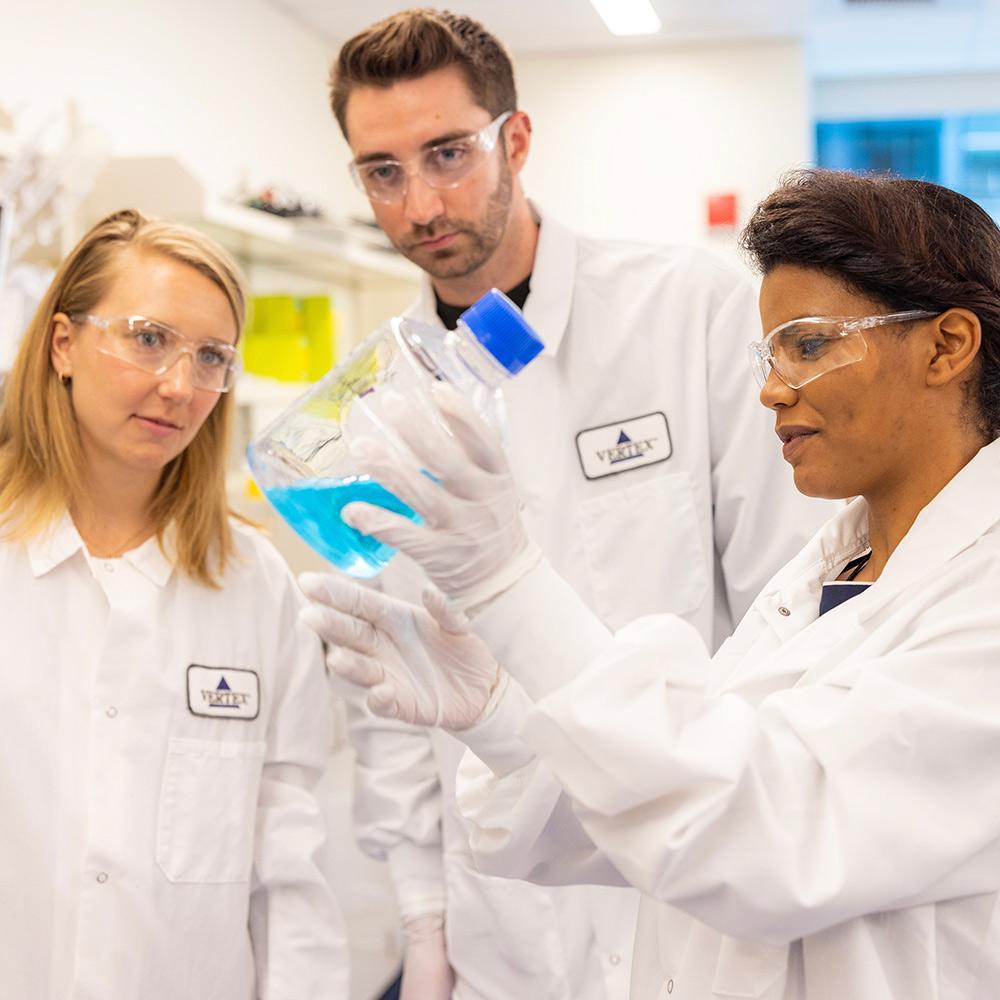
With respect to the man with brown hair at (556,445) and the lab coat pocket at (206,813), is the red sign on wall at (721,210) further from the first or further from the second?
the lab coat pocket at (206,813)

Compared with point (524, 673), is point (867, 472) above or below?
above

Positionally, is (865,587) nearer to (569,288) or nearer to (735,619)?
(735,619)

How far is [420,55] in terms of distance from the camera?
78.5 inches

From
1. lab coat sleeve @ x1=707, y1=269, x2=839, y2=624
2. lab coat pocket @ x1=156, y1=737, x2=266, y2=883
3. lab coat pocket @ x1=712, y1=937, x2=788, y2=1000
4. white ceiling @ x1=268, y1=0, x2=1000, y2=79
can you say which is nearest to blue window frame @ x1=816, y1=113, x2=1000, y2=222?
white ceiling @ x1=268, y1=0, x2=1000, y2=79

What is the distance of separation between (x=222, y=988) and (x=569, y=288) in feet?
3.89

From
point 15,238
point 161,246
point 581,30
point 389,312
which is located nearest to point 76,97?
point 15,238

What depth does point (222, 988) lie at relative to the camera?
5.87 ft

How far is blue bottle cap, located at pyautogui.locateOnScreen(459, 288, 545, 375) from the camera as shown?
3.56 ft

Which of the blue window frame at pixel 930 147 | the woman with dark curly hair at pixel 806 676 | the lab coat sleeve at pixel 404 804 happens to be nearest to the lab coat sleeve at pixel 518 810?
the woman with dark curly hair at pixel 806 676

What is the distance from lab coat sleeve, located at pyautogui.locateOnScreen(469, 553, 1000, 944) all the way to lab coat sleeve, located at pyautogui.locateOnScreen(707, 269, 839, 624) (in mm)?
917

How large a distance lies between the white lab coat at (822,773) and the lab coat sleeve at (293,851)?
34.4 inches

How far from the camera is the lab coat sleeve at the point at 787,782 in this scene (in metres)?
0.95

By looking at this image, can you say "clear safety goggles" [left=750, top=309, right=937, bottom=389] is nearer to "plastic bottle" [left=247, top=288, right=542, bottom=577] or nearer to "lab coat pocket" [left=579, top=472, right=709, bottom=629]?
"plastic bottle" [left=247, top=288, right=542, bottom=577]

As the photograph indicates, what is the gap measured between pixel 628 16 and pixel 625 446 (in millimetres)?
3524
